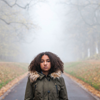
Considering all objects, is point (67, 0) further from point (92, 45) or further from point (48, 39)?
point (48, 39)

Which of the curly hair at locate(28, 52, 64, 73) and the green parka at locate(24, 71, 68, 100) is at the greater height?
the curly hair at locate(28, 52, 64, 73)

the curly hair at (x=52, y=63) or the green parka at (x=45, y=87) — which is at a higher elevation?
the curly hair at (x=52, y=63)

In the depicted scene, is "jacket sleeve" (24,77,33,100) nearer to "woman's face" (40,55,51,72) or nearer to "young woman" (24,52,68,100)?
"young woman" (24,52,68,100)

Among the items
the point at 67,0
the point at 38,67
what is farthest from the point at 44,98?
the point at 67,0

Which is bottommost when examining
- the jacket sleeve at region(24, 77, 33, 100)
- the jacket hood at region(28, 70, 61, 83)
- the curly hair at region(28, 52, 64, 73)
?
the jacket sleeve at region(24, 77, 33, 100)

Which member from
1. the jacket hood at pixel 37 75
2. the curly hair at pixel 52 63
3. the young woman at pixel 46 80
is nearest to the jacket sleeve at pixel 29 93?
the young woman at pixel 46 80

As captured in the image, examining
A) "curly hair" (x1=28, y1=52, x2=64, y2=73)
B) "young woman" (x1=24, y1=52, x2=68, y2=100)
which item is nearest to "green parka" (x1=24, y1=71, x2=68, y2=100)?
"young woman" (x1=24, y1=52, x2=68, y2=100)

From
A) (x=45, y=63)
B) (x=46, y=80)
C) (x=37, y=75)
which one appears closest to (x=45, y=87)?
(x=46, y=80)

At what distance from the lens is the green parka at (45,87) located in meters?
2.29

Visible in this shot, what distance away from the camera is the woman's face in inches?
96.1

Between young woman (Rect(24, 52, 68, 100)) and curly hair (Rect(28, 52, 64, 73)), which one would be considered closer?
young woman (Rect(24, 52, 68, 100))

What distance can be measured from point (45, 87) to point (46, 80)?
134 mm

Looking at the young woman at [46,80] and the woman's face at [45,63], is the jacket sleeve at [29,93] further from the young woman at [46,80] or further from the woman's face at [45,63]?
the woman's face at [45,63]

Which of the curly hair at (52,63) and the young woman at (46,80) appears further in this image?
the curly hair at (52,63)
